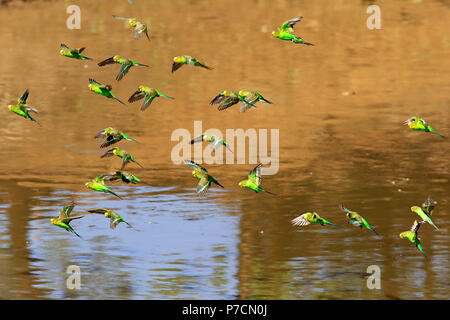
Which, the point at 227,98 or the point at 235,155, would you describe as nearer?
the point at 227,98

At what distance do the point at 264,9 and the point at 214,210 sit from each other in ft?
46.5

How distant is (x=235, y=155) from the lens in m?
14.4

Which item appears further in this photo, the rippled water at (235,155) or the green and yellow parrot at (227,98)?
the rippled water at (235,155)

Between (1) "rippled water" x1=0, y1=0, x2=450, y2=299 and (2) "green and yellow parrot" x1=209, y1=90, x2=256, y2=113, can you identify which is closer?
(2) "green and yellow parrot" x1=209, y1=90, x2=256, y2=113

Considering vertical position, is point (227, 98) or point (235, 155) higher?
point (227, 98)

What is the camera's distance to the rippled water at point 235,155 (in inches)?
369

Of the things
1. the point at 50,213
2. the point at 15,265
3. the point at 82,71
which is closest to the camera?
the point at 15,265

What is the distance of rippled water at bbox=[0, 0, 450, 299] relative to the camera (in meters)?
9.37
